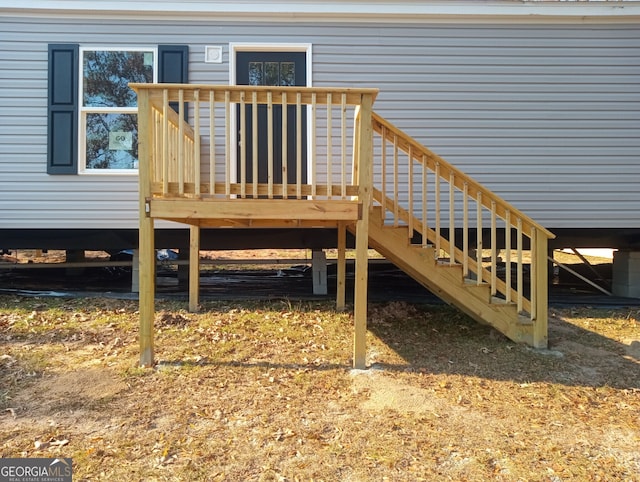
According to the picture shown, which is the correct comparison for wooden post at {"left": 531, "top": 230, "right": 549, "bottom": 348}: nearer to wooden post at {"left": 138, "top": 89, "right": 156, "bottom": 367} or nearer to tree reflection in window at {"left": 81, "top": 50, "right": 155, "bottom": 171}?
wooden post at {"left": 138, "top": 89, "right": 156, "bottom": 367}

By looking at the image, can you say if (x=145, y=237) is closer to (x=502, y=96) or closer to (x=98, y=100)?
(x=98, y=100)

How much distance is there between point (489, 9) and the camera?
5.63 meters

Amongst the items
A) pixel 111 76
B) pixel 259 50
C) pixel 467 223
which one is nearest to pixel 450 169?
pixel 467 223

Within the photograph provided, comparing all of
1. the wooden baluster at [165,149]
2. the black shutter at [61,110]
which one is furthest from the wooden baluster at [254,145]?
the black shutter at [61,110]

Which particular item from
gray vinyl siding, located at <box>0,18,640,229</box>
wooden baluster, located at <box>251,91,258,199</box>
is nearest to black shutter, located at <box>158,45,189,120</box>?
gray vinyl siding, located at <box>0,18,640,229</box>

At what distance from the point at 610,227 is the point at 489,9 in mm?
3299

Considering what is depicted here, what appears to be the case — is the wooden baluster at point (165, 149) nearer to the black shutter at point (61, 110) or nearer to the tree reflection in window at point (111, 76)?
the tree reflection in window at point (111, 76)

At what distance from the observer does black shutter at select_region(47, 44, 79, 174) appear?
18.0 ft

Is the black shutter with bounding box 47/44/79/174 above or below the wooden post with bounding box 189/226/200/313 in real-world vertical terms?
above

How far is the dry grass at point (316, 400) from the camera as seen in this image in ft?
7.66

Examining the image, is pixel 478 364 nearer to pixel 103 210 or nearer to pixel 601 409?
pixel 601 409

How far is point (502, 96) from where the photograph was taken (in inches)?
229

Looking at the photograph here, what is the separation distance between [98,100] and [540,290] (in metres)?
5.63

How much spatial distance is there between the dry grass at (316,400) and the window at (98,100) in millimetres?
2021
